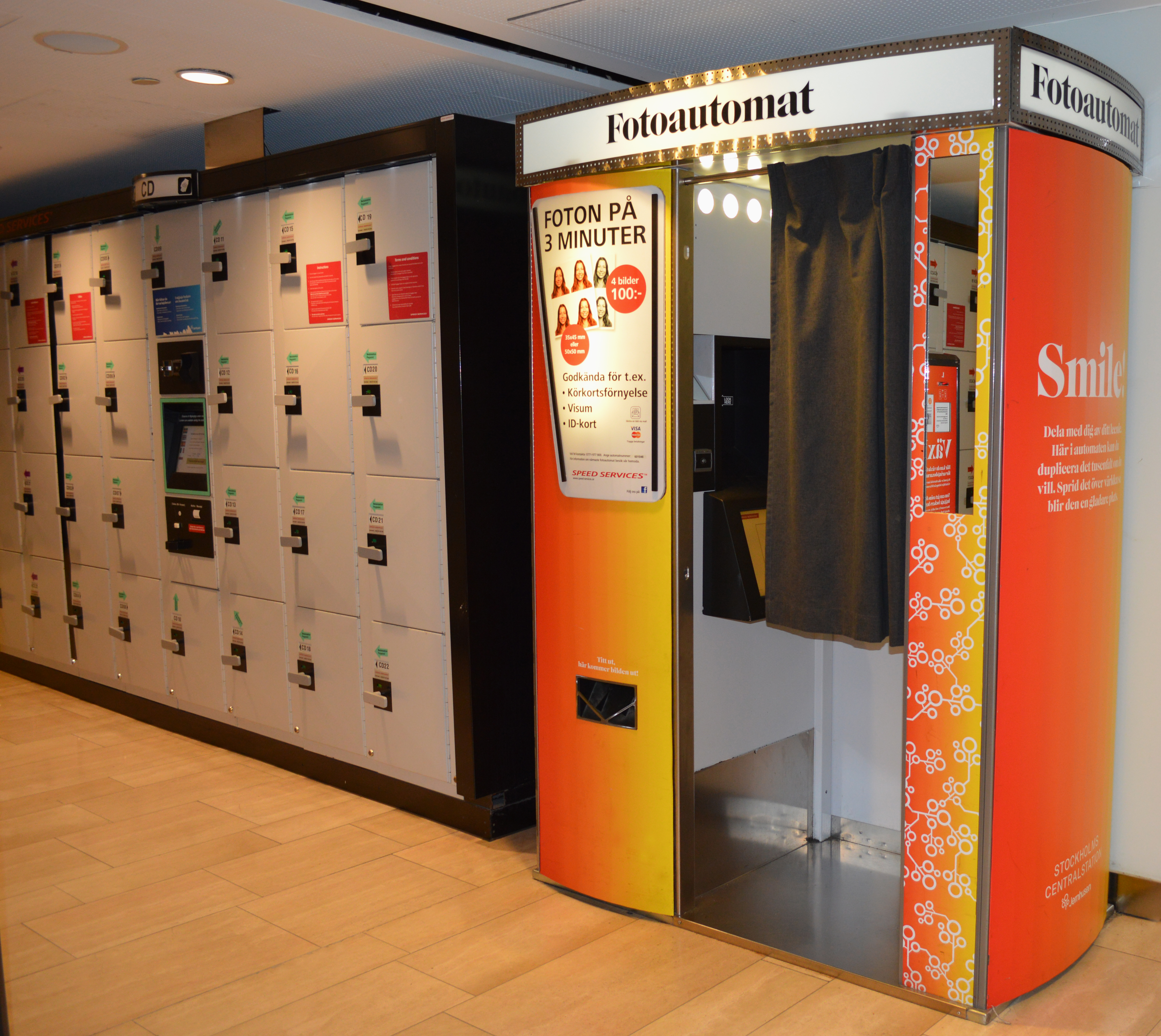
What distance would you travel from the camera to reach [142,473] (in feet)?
16.9

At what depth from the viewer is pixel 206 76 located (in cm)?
388

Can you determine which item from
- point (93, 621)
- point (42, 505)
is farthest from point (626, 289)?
point (42, 505)

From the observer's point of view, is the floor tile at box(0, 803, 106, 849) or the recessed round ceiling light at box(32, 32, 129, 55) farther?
the floor tile at box(0, 803, 106, 849)

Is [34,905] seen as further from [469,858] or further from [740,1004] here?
[740,1004]

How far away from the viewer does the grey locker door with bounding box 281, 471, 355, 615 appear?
4.16 metres

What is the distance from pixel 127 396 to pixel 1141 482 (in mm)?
4361

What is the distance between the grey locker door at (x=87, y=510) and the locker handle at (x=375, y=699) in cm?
209

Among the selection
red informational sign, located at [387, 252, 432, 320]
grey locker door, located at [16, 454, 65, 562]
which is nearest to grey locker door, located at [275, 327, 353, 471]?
red informational sign, located at [387, 252, 432, 320]

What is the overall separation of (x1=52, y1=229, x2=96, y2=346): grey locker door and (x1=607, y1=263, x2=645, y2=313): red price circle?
3.39m

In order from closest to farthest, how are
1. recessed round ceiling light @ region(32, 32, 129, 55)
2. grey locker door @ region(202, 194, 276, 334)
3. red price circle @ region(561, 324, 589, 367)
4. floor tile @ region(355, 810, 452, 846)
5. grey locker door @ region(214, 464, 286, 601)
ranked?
red price circle @ region(561, 324, 589, 367), recessed round ceiling light @ region(32, 32, 129, 55), floor tile @ region(355, 810, 452, 846), grey locker door @ region(202, 194, 276, 334), grey locker door @ region(214, 464, 286, 601)

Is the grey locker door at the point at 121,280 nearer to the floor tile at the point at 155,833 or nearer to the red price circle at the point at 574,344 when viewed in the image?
the floor tile at the point at 155,833

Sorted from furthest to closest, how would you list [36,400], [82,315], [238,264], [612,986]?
[36,400] → [82,315] → [238,264] → [612,986]


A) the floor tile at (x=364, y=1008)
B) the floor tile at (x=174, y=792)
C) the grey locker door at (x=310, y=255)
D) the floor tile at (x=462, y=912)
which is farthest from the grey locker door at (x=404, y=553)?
A: the floor tile at (x=364, y=1008)

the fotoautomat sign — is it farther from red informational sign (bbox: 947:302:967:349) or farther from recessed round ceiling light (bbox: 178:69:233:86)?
recessed round ceiling light (bbox: 178:69:233:86)
